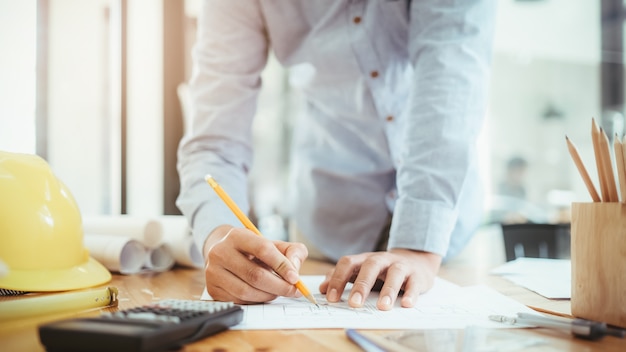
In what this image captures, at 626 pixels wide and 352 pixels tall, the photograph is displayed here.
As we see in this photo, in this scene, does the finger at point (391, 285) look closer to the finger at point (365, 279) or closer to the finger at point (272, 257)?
the finger at point (365, 279)

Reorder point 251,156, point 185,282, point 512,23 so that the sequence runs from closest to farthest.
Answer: point 185,282 < point 251,156 < point 512,23

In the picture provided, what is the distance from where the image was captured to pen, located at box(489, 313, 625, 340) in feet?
1.66

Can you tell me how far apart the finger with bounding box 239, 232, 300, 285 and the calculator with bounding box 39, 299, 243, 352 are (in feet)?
0.50

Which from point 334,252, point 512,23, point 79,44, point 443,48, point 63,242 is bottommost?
point 334,252

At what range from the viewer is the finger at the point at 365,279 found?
66 cm

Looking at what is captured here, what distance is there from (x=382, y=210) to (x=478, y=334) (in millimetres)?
715

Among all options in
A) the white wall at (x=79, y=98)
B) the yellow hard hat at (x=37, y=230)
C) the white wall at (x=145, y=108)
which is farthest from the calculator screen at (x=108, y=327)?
the white wall at (x=145, y=108)

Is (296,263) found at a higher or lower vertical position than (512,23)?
lower

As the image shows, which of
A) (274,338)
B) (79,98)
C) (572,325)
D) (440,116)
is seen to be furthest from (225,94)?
(79,98)

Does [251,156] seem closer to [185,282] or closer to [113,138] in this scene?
[185,282]

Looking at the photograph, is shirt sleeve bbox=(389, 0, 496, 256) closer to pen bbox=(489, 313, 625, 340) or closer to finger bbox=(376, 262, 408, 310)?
finger bbox=(376, 262, 408, 310)

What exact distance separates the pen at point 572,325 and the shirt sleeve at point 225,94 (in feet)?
1.89

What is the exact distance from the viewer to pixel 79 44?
1.80 metres

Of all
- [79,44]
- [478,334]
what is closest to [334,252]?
[478,334]
